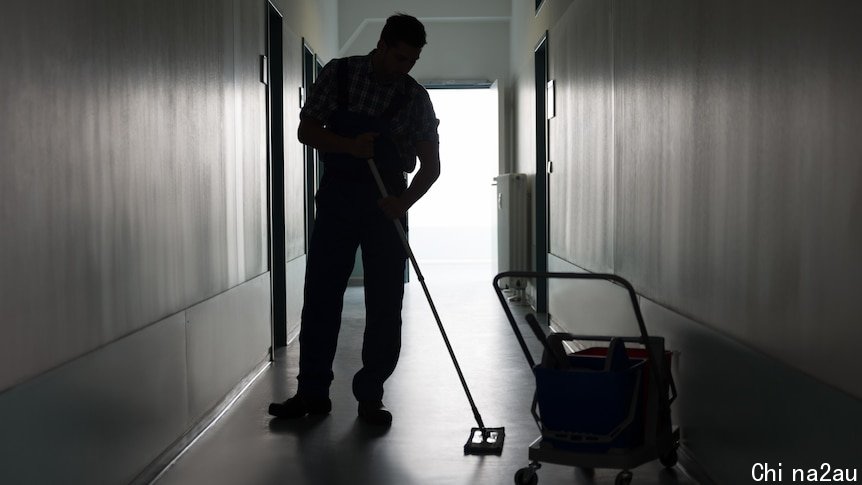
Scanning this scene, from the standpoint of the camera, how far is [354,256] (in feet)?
11.6

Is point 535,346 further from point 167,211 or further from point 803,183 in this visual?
point 803,183

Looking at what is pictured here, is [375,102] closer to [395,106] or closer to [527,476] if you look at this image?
[395,106]

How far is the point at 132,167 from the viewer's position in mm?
2691

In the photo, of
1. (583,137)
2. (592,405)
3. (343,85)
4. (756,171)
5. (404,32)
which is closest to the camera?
(756,171)

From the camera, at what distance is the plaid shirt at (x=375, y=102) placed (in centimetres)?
342

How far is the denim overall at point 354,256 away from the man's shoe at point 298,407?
30 mm

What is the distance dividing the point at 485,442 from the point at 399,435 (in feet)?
1.19

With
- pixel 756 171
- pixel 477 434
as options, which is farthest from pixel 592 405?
Result: pixel 477 434

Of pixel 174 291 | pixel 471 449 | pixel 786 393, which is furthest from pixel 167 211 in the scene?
pixel 786 393

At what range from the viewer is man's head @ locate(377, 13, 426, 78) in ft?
10.7

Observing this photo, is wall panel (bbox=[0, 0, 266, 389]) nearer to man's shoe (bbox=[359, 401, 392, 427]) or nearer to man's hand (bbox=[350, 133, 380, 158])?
man's hand (bbox=[350, 133, 380, 158])

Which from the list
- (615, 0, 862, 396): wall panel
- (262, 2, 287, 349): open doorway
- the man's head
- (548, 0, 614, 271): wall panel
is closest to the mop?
the man's head

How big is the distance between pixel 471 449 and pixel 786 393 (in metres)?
1.24

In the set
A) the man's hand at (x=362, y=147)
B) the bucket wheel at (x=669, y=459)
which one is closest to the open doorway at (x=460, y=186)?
the man's hand at (x=362, y=147)
